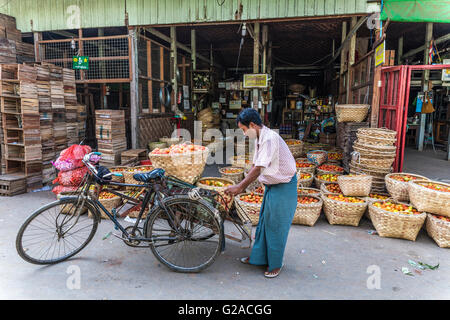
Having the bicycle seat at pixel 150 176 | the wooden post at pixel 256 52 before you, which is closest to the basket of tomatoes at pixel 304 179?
the wooden post at pixel 256 52

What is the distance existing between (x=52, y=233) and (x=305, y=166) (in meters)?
5.21

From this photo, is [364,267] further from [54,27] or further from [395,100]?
[54,27]

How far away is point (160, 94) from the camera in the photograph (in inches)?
375

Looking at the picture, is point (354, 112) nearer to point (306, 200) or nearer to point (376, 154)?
point (376, 154)

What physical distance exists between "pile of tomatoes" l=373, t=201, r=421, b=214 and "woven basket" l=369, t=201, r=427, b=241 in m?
0.18

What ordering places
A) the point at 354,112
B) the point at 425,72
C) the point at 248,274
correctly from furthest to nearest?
the point at 425,72 < the point at 354,112 < the point at 248,274

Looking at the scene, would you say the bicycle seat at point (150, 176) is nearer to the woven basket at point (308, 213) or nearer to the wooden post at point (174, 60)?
the woven basket at point (308, 213)

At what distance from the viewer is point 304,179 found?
20.3 ft

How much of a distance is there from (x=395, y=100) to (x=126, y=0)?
277 inches

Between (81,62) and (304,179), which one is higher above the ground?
(81,62)

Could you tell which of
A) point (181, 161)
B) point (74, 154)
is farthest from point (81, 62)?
point (181, 161)

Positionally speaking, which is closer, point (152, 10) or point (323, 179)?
point (323, 179)

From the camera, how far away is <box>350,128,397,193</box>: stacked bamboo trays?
542cm

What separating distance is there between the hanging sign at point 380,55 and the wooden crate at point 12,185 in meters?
7.71
